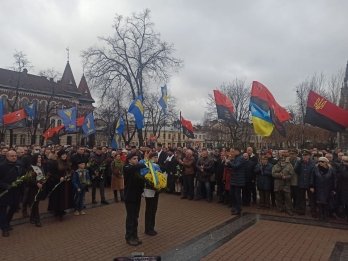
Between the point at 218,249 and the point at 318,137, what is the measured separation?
4038 cm

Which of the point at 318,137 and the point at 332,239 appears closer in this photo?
the point at 332,239

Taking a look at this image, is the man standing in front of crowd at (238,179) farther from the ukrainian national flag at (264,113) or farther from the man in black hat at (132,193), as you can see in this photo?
the man in black hat at (132,193)

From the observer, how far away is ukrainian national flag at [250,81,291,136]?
12156 millimetres

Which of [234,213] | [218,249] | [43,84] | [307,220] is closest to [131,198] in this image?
[218,249]

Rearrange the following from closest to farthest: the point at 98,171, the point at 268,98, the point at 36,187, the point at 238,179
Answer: the point at 36,187 < the point at 238,179 < the point at 98,171 < the point at 268,98

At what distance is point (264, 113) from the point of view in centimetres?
1220

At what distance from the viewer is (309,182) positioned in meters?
10.4

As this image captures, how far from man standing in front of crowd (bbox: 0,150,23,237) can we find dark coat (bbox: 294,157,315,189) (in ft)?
25.3

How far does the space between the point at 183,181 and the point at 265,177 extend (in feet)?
11.4

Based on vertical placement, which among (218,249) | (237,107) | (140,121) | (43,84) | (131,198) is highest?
(43,84)

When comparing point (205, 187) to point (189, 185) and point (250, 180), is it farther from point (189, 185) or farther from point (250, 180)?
point (250, 180)

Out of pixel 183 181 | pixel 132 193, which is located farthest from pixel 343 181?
pixel 132 193

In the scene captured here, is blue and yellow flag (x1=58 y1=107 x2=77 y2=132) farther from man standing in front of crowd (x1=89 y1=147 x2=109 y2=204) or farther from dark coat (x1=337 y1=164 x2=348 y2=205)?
dark coat (x1=337 y1=164 x2=348 y2=205)

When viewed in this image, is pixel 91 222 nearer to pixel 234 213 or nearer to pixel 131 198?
pixel 131 198
